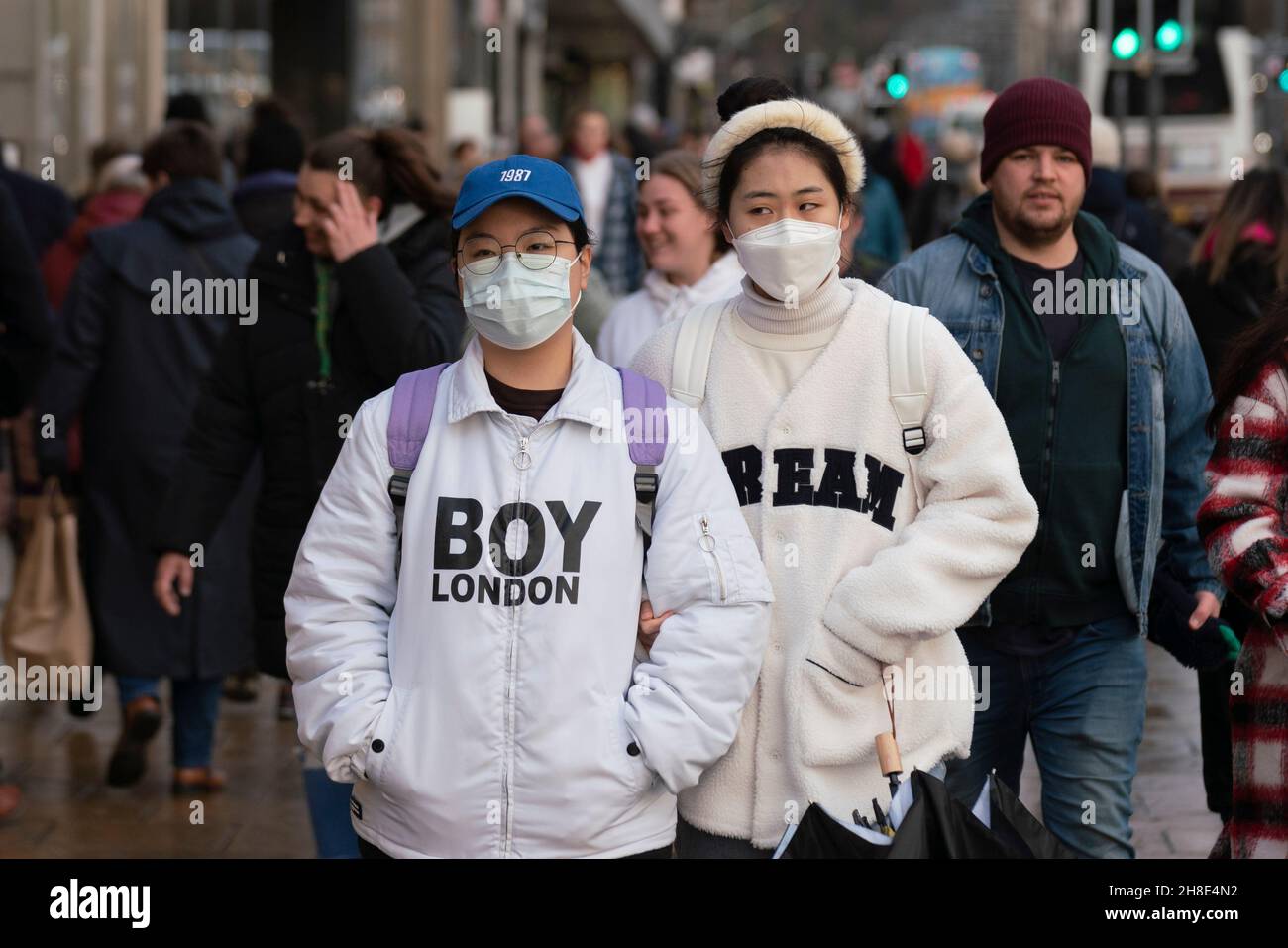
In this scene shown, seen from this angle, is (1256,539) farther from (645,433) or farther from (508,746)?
(508,746)

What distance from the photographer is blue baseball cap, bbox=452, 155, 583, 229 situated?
→ 380 centimetres

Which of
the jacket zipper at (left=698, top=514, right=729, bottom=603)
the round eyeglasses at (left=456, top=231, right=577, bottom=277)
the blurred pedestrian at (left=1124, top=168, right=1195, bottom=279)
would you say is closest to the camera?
the jacket zipper at (left=698, top=514, right=729, bottom=603)

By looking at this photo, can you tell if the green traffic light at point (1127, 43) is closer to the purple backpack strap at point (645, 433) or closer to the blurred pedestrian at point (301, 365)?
the blurred pedestrian at point (301, 365)

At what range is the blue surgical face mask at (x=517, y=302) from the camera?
148 inches

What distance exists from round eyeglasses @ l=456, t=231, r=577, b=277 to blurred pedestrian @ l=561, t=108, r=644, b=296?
5705 mm

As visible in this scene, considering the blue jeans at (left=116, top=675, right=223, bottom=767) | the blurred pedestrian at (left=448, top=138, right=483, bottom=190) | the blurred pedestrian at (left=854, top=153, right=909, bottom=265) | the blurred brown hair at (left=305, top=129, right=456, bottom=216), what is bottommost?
the blue jeans at (left=116, top=675, right=223, bottom=767)

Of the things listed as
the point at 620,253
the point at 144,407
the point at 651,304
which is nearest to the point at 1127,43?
the point at 620,253

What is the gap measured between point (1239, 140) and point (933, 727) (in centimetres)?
2973

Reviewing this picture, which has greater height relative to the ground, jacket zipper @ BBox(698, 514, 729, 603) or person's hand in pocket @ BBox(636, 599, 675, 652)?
jacket zipper @ BBox(698, 514, 729, 603)

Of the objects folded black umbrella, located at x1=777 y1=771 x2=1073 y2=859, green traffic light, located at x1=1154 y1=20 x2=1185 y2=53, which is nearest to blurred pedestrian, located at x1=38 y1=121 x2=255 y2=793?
folded black umbrella, located at x1=777 y1=771 x2=1073 y2=859

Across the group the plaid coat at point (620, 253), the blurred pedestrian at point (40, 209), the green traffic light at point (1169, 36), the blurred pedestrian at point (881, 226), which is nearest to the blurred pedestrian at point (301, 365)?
the plaid coat at point (620, 253)

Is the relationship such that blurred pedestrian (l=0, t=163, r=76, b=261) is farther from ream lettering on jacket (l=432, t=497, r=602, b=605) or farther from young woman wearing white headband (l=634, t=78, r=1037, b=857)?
ream lettering on jacket (l=432, t=497, r=602, b=605)
